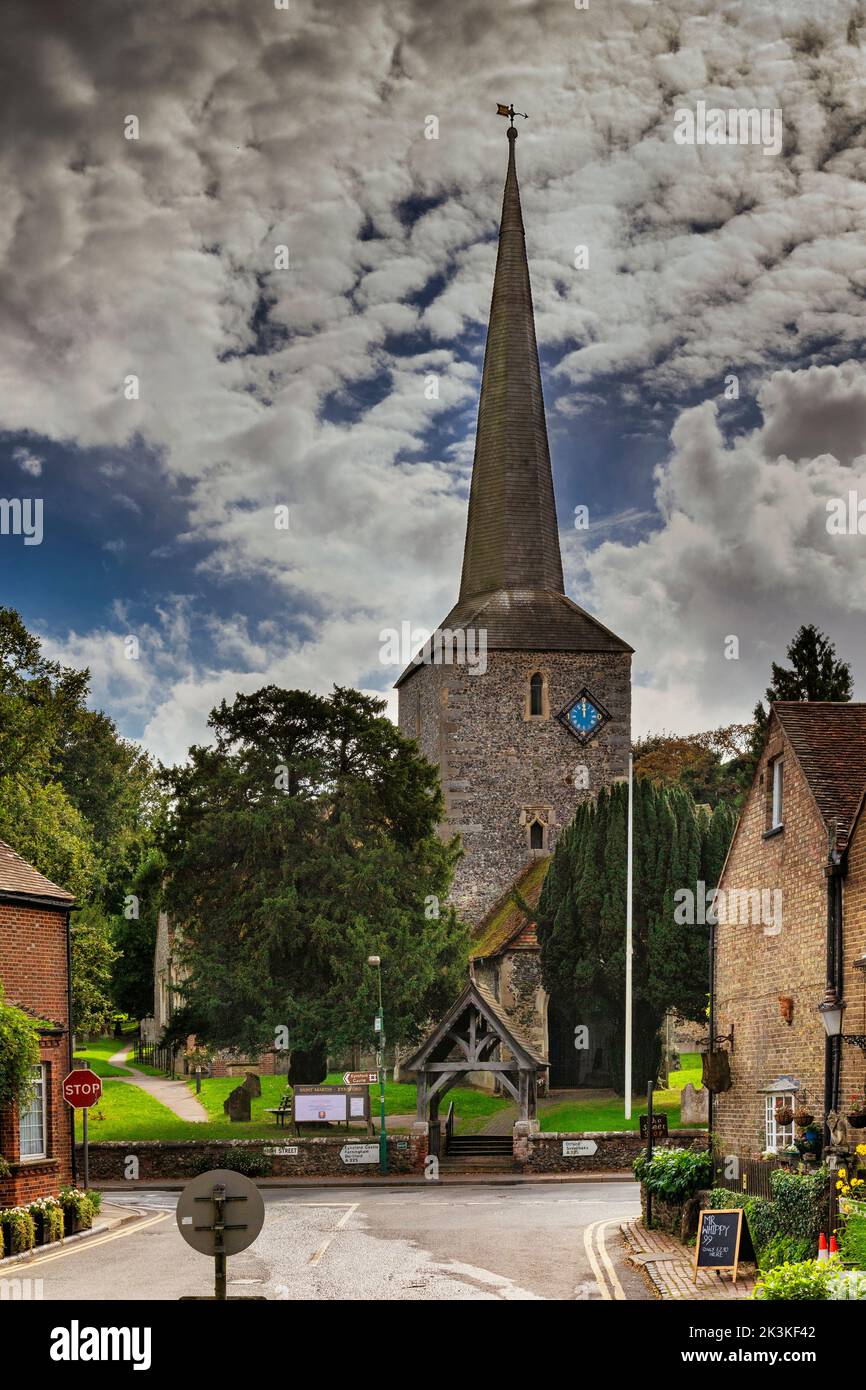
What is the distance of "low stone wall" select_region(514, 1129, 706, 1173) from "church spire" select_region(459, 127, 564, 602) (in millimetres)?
25598

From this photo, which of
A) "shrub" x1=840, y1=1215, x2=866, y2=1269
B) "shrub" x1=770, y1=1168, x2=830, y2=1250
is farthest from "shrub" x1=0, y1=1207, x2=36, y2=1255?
"shrub" x1=840, y1=1215, x2=866, y2=1269

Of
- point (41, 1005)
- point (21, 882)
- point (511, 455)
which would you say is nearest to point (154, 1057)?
point (511, 455)

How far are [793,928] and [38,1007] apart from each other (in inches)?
521

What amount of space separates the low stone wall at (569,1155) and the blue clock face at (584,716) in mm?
21568

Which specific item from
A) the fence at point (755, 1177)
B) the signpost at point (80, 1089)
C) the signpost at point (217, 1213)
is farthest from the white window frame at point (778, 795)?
the signpost at point (80, 1089)

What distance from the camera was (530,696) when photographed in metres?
58.1

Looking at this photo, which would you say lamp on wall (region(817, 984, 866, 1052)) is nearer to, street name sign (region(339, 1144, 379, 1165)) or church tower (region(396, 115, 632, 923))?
street name sign (region(339, 1144, 379, 1165))

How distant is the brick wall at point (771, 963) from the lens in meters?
20.4

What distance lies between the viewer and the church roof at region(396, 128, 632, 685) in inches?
2302

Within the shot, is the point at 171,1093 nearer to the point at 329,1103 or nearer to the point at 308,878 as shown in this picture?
the point at 308,878

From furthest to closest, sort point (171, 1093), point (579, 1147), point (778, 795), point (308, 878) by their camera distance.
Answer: point (171, 1093), point (308, 878), point (579, 1147), point (778, 795)

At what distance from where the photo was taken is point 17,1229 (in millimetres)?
23328

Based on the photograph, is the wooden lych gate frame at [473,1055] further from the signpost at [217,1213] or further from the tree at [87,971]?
the signpost at [217,1213]
